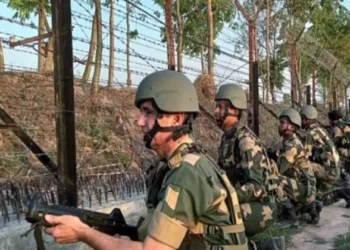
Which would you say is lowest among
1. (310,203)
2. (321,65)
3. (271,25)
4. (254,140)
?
(310,203)

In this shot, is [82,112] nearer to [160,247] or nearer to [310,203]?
[310,203]

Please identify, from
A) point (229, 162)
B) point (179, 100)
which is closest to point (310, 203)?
point (229, 162)

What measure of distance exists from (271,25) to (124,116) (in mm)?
10825

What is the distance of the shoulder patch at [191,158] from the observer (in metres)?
2.00

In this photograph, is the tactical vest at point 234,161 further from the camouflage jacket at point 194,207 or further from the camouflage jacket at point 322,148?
the camouflage jacket at point 322,148

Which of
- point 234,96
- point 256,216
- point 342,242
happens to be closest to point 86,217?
point 256,216

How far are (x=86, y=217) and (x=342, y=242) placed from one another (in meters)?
4.63

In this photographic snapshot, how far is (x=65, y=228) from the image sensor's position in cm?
192

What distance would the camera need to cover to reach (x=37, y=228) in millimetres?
2045

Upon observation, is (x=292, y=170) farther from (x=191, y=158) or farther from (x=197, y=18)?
(x=197, y=18)

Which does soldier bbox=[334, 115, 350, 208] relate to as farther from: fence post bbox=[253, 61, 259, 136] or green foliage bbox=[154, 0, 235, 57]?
green foliage bbox=[154, 0, 235, 57]

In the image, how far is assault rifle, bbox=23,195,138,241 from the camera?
6.21 feet

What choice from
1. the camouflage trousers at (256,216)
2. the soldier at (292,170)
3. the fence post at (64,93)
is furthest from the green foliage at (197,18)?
the fence post at (64,93)

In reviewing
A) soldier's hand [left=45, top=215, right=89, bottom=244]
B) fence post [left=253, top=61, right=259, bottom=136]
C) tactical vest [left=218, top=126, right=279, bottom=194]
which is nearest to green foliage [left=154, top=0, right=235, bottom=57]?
fence post [left=253, top=61, right=259, bottom=136]
